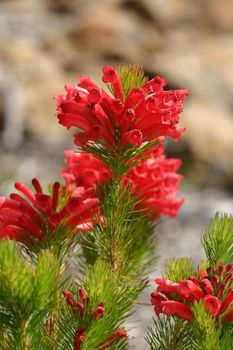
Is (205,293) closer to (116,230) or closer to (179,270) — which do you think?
(179,270)

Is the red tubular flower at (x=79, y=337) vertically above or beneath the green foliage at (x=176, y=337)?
beneath

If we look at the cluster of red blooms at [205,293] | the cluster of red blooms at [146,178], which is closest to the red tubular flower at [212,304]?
the cluster of red blooms at [205,293]

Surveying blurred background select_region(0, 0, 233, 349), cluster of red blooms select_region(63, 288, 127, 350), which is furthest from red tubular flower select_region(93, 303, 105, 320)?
blurred background select_region(0, 0, 233, 349)

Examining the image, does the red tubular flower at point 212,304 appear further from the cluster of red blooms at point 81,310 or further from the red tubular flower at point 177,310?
the cluster of red blooms at point 81,310

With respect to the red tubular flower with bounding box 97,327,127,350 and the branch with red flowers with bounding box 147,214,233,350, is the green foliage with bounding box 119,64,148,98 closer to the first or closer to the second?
the branch with red flowers with bounding box 147,214,233,350

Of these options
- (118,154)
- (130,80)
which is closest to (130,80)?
(130,80)

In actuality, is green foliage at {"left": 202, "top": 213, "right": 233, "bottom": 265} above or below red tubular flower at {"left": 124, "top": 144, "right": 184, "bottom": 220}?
below
